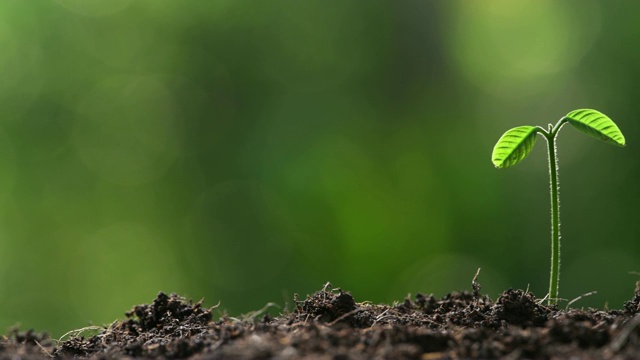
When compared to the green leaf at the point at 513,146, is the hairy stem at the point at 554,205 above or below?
below

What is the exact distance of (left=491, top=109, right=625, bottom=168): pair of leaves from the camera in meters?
1.56

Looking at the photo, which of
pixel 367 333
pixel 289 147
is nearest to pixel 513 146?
pixel 367 333

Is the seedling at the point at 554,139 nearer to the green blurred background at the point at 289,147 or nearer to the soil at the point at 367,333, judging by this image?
the soil at the point at 367,333

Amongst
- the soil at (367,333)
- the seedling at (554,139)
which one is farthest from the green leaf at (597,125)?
the soil at (367,333)

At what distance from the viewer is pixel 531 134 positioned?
162 cm

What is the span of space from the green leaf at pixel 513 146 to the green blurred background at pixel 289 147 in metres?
5.11

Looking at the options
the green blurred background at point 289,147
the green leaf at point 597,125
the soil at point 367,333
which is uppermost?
the green blurred background at point 289,147

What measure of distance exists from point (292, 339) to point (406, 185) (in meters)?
5.92

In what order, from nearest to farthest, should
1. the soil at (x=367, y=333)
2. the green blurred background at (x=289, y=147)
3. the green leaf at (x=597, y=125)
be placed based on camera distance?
the soil at (x=367, y=333), the green leaf at (x=597, y=125), the green blurred background at (x=289, y=147)

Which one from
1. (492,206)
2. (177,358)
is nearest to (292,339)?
(177,358)

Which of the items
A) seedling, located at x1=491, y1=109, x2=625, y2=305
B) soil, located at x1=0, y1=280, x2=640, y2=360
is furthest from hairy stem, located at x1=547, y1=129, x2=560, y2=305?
soil, located at x1=0, y1=280, x2=640, y2=360

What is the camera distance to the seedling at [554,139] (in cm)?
155

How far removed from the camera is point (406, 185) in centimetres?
700

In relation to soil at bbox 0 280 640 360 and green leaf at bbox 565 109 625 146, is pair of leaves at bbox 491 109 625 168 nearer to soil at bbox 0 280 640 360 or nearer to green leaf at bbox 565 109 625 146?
green leaf at bbox 565 109 625 146
